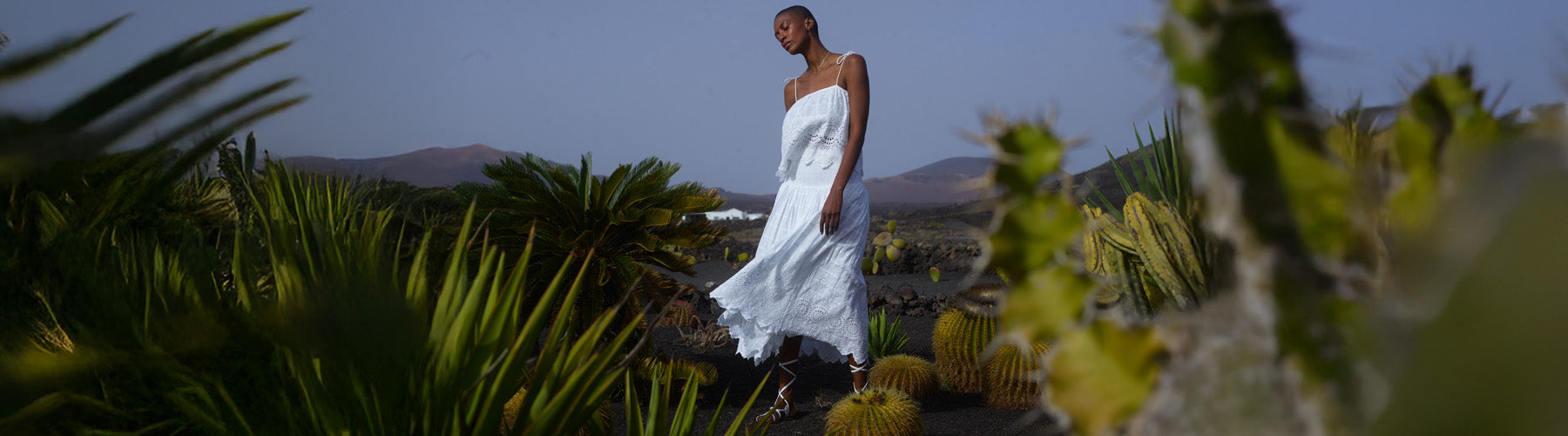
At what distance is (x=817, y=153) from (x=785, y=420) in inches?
41.8

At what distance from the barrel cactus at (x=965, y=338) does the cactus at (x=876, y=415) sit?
861 millimetres

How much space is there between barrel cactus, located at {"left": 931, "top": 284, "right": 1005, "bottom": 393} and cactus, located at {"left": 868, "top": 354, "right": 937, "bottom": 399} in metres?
0.10

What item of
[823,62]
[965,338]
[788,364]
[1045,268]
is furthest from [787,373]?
[1045,268]

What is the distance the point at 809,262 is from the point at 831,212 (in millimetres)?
314

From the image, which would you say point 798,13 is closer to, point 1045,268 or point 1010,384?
point 1010,384

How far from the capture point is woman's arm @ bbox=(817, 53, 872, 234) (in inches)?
139

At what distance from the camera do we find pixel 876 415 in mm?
3152

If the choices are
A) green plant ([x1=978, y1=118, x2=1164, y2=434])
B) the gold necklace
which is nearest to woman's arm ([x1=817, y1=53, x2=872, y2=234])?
the gold necklace

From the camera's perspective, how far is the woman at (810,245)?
3.64m

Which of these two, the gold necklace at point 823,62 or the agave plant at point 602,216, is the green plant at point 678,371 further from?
the gold necklace at point 823,62

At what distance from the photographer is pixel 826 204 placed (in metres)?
3.54

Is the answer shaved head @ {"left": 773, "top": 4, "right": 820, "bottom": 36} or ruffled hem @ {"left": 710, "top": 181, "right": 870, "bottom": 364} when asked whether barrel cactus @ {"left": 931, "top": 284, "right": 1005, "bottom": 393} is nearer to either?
ruffled hem @ {"left": 710, "top": 181, "right": 870, "bottom": 364}

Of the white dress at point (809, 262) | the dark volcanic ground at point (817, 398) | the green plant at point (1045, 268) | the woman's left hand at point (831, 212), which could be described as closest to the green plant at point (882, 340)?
the dark volcanic ground at point (817, 398)

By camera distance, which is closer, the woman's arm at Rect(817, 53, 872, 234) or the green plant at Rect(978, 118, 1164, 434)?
the green plant at Rect(978, 118, 1164, 434)
